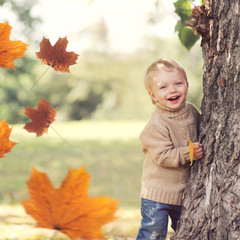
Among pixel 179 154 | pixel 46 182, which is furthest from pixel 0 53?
pixel 179 154

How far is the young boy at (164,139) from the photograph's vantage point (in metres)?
1.83

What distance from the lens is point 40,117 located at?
1.73 meters

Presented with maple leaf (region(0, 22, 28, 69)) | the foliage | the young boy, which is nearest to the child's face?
the young boy

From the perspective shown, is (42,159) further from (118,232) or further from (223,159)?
(223,159)

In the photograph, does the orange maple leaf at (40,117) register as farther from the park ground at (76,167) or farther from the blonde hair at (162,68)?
the blonde hair at (162,68)

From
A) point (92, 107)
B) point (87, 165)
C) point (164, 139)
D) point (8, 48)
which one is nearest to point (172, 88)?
point (164, 139)

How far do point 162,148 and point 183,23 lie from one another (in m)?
0.76

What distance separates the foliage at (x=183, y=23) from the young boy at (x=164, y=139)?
335 mm

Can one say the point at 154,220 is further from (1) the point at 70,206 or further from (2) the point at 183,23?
(2) the point at 183,23

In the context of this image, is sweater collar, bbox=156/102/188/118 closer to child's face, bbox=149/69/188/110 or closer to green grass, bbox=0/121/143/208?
child's face, bbox=149/69/188/110

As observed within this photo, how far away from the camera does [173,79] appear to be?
6.01 ft

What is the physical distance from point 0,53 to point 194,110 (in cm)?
98

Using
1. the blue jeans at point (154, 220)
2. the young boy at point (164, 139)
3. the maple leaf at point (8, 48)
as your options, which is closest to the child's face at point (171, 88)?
the young boy at point (164, 139)

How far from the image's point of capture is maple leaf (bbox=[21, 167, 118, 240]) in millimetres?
1577
